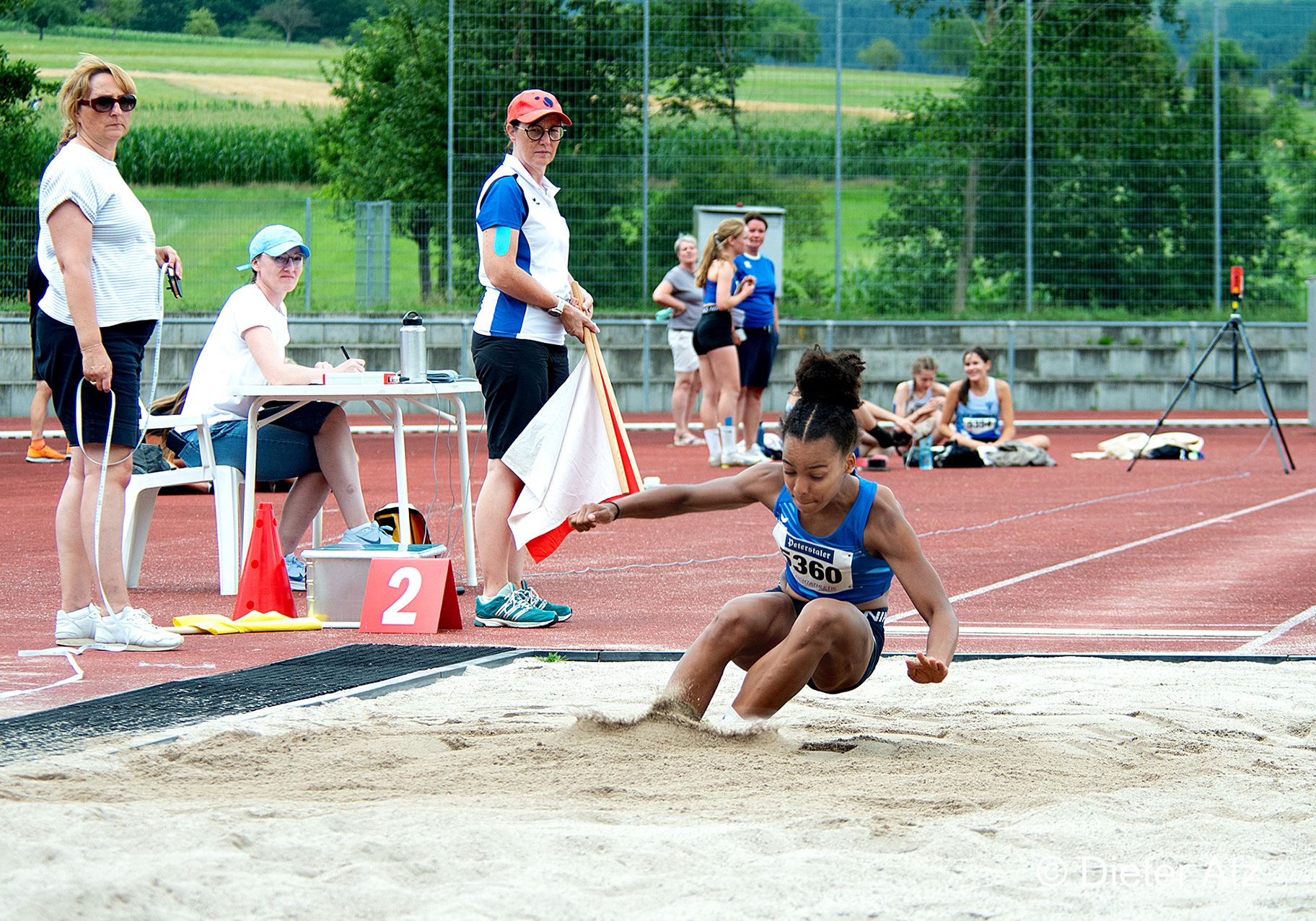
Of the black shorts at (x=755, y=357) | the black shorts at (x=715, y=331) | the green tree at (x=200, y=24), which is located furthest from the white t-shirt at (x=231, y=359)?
the green tree at (x=200, y=24)

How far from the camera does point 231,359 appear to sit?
7359 mm

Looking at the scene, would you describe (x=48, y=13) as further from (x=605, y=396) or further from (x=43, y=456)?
(x=605, y=396)

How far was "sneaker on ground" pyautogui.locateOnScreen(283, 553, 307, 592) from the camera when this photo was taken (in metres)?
7.70

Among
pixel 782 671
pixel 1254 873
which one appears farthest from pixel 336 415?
pixel 1254 873

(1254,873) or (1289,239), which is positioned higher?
(1289,239)

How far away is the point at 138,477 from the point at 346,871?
478 cm

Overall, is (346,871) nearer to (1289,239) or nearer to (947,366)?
(947,366)

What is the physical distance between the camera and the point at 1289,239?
2091 cm

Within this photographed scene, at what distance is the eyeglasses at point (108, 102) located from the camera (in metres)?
5.78

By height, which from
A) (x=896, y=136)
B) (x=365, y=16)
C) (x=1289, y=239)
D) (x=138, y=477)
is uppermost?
(x=365, y=16)

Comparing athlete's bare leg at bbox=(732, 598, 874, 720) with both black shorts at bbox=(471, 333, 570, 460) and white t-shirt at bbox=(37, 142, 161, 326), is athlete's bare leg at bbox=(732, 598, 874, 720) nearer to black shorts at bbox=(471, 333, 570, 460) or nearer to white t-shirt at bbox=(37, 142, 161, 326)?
black shorts at bbox=(471, 333, 570, 460)

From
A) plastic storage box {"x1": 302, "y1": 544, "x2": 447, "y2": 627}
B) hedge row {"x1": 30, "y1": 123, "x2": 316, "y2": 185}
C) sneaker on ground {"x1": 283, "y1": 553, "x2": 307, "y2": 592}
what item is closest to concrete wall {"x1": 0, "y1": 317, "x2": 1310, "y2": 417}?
hedge row {"x1": 30, "y1": 123, "x2": 316, "y2": 185}

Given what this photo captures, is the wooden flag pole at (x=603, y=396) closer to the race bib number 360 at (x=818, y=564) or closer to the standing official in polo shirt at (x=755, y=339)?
the race bib number 360 at (x=818, y=564)

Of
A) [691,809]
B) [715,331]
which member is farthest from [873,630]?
[715,331]
